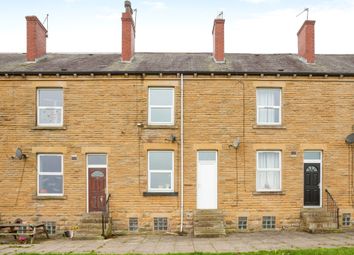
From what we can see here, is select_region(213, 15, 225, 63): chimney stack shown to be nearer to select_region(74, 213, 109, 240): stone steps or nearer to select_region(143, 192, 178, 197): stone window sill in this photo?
select_region(143, 192, 178, 197): stone window sill

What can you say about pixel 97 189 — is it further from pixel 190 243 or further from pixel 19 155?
pixel 190 243

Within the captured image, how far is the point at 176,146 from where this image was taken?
1692 centimetres

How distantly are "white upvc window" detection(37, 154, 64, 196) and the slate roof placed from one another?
3.94 meters

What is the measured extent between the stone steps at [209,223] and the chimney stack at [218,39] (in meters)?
7.52

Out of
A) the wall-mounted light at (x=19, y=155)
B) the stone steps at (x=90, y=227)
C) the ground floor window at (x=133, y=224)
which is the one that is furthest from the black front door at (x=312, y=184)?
the wall-mounted light at (x=19, y=155)

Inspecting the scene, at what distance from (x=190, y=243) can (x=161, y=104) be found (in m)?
6.44

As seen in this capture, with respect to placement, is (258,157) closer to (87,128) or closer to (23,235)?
(87,128)

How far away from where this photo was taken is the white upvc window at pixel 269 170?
56.1ft

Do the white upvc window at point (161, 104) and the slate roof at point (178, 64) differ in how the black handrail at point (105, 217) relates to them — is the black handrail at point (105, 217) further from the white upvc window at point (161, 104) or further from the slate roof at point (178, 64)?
the slate roof at point (178, 64)

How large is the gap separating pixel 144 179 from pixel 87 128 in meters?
3.47

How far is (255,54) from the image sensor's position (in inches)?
814

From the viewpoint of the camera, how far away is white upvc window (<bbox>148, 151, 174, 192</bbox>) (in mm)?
16969

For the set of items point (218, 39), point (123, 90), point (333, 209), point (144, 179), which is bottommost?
point (333, 209)

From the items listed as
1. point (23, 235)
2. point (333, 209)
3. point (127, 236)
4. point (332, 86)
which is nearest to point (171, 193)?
point (127, 236)
